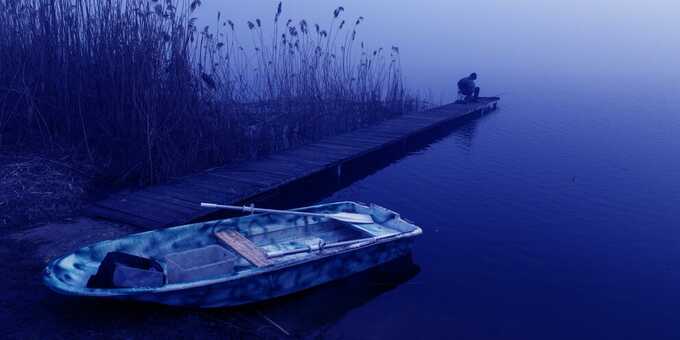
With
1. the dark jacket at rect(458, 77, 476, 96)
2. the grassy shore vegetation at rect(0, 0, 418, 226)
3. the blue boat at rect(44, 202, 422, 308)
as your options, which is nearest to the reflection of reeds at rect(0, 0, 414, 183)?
the grassy shore vegetation at rect(0, 0, 418, 226)

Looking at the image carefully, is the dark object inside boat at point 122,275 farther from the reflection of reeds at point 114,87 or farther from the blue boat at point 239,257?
the reflection of reeds at point 114,87

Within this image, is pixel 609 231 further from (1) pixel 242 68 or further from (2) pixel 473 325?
(1) pixel 242 68

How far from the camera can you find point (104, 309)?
13.0ft

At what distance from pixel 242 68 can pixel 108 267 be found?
19.1 ft

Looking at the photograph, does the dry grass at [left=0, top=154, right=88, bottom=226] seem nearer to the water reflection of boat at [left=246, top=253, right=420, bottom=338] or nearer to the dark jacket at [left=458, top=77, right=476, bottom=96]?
the water reflection of boat at [left=246, top=253, right=420, bottom=338]

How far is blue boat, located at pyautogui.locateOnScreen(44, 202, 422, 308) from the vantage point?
3795 mm

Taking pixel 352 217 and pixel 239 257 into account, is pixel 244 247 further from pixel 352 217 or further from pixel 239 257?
pixel 352 217

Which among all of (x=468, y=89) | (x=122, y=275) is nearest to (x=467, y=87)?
(x=468, y=89)

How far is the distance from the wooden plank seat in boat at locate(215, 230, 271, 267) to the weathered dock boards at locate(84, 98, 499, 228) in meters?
0.70

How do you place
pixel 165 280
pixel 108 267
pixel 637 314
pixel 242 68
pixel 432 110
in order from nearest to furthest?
1. pixel 108 267
2. pixel 165 280
3. pixel 637 314
4. pixel 242 68
5. pixel 432 110

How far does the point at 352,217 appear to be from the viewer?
5.50 metres

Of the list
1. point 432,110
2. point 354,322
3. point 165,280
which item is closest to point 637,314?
point 354,322

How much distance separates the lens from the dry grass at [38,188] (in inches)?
214

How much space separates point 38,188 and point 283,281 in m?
3.19
